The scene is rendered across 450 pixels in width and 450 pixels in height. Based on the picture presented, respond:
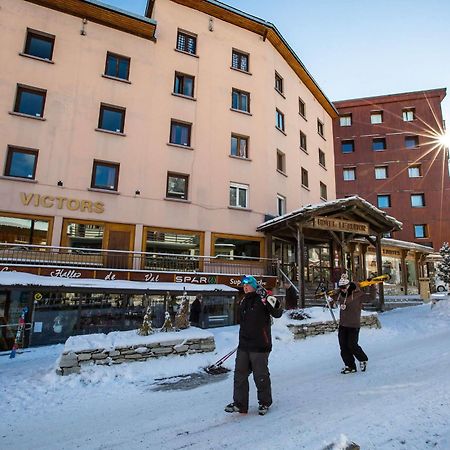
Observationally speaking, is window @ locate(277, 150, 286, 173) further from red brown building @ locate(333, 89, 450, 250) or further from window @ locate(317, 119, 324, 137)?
red brown building @ locate(333, 89, 450, 250)

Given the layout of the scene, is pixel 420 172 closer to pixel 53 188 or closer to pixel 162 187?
pixel 162 187

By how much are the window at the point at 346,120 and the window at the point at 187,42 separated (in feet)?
78.8

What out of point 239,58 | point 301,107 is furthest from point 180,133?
point 301,107

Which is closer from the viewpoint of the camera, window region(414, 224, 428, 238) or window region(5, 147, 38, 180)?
window region(5, 147, 38, 180)

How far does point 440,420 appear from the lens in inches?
156

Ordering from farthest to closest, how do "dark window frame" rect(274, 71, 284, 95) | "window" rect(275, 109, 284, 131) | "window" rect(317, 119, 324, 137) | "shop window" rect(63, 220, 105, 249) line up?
"window" rect(317, 119, 324, 137), "dark window frame" rect(274, 71, 284, 95), "window" rect(275, 109, 284, 131), "shop window" rect(63, 220, 105, 249)

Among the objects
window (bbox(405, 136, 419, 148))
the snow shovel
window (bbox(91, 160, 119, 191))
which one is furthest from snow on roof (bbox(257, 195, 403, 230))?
window (bbox(405, 136, 419, 148))

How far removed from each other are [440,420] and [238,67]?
1870cm

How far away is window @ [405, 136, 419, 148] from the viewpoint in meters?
35.0

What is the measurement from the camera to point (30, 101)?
1454 cm

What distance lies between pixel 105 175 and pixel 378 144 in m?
30.7

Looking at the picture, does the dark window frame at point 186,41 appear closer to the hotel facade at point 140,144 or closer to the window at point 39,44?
the hotel facade at point 140,144

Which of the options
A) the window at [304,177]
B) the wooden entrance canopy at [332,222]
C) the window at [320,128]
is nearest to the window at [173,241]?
the wooden entrance canopy at [332,222]

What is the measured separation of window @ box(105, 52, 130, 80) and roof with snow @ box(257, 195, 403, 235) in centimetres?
978
